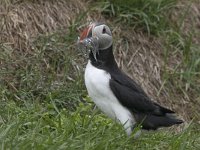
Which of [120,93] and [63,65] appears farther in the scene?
[63,65]

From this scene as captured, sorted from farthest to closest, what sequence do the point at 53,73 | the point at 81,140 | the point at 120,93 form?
the point at 53,73, the point at 120,93, the point at 81,140

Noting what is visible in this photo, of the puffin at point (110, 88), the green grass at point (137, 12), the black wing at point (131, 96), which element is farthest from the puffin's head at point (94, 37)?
the green grass at point (137, 12)

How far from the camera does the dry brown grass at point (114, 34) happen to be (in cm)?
801

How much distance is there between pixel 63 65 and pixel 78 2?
34.7 inches

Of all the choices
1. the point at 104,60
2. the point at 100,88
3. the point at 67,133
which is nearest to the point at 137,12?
the point at 104,60

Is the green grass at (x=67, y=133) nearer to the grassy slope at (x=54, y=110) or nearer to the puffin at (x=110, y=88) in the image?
the grassy slope at (x=54, y=110)

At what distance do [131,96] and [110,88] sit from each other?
0.23 m

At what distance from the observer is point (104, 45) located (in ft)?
21.1

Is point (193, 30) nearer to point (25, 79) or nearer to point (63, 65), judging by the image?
point (63, 65)

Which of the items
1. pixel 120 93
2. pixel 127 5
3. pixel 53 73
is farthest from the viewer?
pixel 127 5

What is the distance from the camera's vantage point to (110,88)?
6.29m

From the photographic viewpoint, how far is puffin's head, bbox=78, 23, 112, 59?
20.6 ft

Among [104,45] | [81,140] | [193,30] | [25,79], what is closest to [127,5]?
[193,30]

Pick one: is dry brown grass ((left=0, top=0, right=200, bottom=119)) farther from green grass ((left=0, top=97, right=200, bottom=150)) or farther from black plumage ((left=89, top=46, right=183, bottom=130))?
black plumage ((left=89, top=46, right=183, bottom=130))
